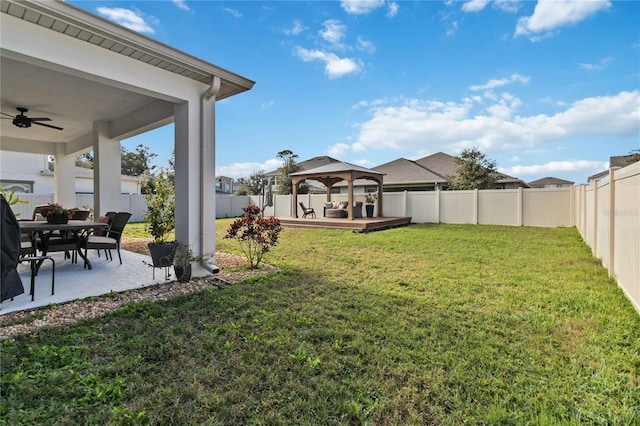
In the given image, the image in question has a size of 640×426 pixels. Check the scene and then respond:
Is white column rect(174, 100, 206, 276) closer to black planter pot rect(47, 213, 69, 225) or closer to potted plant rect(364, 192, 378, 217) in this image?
black planter pot rect(47, 213, 69, 225)

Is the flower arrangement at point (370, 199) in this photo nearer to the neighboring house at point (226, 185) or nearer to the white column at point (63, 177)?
the white column at point (63, 177)

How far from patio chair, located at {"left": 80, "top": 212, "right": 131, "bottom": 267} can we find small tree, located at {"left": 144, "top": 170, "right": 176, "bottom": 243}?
1.04 metres

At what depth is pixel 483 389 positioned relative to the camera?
210 cm

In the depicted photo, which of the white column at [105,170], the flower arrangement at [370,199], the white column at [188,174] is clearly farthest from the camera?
the flower arrangement at [370,199]

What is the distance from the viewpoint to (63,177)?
9.89 metres

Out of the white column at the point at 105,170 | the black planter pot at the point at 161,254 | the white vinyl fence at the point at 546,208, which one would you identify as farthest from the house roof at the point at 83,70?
the white vinyl fence at the point at 546,208

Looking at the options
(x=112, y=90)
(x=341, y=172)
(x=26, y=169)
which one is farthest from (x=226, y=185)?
(x=112, y=90)

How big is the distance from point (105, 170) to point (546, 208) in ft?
47.6

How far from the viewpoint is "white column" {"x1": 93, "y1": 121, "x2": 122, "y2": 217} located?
7.32 meters

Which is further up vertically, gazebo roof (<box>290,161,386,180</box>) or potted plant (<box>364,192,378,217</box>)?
gazebo roof (<box>290,161,386,180</box>)

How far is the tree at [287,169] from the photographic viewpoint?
76.4 feet

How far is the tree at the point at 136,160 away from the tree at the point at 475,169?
97.8 feet

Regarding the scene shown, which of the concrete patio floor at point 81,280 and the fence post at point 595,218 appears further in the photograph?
the fence post at point 595,218

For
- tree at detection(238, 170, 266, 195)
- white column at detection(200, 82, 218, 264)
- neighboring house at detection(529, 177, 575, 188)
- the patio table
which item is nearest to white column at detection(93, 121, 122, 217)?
the patio table
